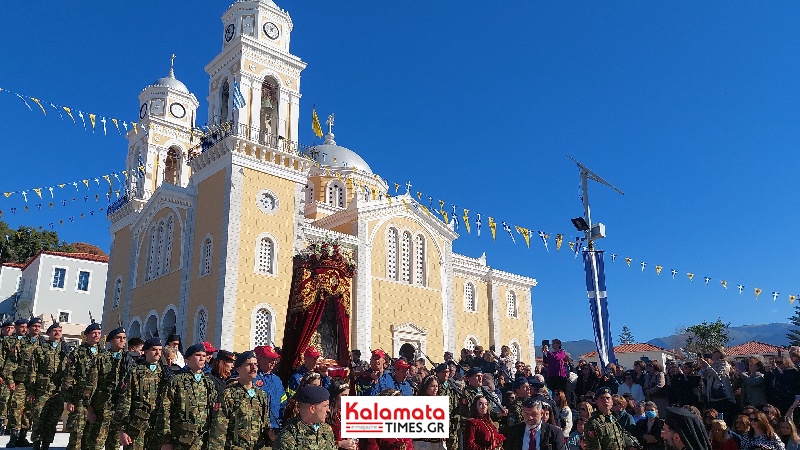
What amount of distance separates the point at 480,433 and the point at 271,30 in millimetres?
23217

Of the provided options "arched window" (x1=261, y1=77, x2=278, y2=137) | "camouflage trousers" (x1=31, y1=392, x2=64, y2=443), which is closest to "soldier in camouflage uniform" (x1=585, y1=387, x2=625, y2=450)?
"camouflage trousers" (x1=31, y1=392, x2=64, y2=443)

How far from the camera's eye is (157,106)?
31.0 m

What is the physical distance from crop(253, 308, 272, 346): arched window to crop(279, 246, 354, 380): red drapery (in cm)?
870

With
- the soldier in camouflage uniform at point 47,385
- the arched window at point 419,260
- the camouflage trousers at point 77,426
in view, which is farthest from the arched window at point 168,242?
the camouflage trousers at point 77,426

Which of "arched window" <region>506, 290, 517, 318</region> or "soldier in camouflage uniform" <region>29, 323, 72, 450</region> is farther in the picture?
"arched window" <region>506, 290, 517, 318</region>

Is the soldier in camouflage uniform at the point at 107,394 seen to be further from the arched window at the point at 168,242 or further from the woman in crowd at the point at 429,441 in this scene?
the arched window at the point at 168,242

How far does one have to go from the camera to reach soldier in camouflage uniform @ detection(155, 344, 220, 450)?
231 inches

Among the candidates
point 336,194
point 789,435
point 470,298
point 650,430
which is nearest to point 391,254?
point 336,194

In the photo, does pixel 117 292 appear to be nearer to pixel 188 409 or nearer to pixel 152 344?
pixel 152 344

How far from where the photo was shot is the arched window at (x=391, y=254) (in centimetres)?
2751

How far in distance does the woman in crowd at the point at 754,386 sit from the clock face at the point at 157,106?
90.9 ft

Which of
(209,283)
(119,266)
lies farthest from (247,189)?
(119,266)

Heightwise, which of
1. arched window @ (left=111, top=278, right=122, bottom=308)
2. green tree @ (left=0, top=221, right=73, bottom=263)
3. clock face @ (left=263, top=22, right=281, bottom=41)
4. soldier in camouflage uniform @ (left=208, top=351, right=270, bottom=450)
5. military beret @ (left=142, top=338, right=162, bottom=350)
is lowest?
soldier in camouflage uniform @ (left=208, top=351, right=270, bottom=450)

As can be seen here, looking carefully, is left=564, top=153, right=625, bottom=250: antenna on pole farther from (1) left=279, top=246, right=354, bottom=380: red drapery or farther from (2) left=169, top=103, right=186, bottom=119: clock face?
(2) left=169, top=103, right=186, bottom=119: clock face
